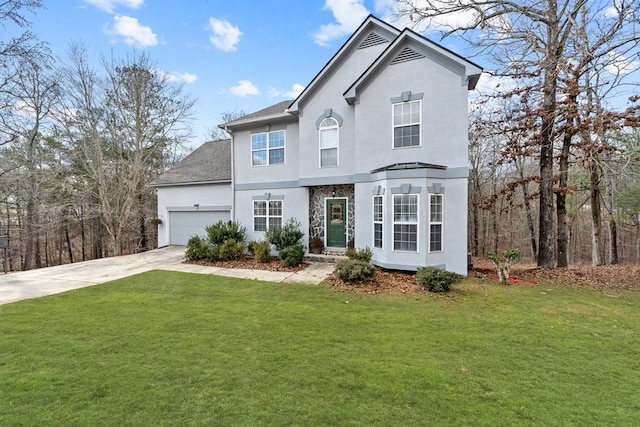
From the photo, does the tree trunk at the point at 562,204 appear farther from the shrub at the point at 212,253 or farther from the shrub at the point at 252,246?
the shrub at the point at 212,253

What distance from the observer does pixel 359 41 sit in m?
11.2

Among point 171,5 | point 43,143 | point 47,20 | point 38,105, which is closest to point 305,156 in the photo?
point 171,5

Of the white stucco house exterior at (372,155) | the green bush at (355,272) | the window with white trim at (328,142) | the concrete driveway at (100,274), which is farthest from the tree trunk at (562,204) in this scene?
the concrete driveway at (100,274)

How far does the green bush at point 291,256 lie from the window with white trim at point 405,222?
3.55m

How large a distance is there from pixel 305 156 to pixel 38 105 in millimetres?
15383

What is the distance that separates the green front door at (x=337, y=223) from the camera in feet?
39.1

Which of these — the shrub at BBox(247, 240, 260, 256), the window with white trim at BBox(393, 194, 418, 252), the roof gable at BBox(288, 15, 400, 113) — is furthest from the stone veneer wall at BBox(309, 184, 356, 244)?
the roof gable at BBox(288, 15, 400, 113)

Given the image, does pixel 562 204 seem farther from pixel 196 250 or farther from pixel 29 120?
pixel 29 120

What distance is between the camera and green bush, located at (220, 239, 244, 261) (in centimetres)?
1159

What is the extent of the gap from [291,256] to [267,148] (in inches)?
215

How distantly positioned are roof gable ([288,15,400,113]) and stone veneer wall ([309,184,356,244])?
375 centimetres

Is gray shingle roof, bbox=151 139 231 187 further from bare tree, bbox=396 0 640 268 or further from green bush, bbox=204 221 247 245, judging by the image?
bare tree, bbox=396 0 640 268

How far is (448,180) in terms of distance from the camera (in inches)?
367

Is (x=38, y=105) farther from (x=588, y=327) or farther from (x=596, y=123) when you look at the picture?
(x=596, y=123)
